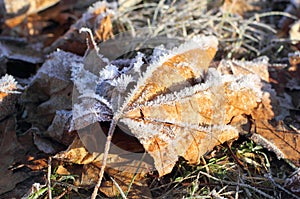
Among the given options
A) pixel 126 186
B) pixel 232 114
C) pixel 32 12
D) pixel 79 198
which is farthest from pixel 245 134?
pixel 32 12

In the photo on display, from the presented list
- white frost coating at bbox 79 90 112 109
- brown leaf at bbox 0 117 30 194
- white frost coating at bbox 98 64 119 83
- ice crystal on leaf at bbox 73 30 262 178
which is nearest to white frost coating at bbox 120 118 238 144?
ice crystal on leaf at bbox 73 30 262 178

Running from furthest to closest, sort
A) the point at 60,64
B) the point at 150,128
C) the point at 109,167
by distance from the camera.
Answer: the point at 60,64 < the point at 109,167 < the point at 150,128

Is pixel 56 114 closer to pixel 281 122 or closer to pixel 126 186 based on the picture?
pixel 126 186

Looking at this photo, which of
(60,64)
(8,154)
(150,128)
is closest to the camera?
(150,128)

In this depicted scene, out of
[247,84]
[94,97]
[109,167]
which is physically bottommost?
[109,167]

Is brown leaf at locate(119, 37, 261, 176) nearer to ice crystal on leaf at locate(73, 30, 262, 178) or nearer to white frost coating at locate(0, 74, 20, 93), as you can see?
ice crystal on leaf at locate(73, 30, 262, 178)

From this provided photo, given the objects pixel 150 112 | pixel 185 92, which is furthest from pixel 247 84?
pixel 150 112

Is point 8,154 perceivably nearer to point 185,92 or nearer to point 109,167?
point 109,167

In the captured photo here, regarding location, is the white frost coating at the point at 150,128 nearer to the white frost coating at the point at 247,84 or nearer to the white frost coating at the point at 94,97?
the white frost coating at the point at 94,97
